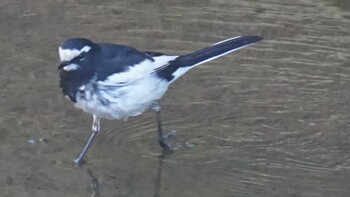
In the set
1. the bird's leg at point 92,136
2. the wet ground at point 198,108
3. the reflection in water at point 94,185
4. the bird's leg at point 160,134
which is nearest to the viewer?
the reflection in water at point 94,185

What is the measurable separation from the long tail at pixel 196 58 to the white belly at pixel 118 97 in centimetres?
8

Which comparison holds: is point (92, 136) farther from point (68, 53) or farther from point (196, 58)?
point (196, 58)

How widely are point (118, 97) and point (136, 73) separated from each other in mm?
166

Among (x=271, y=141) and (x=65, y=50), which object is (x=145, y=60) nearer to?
(x=65, y=50)

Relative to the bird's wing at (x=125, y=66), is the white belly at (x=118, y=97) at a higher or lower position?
lower

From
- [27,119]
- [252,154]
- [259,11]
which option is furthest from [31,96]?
[259,11]

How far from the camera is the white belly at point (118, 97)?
207 inches

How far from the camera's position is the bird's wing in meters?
5.26

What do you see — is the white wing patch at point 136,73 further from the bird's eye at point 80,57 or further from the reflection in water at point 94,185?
the reflection in water at point 94,185

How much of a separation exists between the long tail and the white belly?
79 mm

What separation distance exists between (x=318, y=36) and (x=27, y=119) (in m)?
2.27

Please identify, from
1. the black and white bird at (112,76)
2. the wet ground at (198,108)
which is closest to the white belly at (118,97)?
the black and white bird at (112,76)

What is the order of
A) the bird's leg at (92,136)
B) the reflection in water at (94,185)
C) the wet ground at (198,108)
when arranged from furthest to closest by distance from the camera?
the bird's leg at (92,136) → the wet ground at (198,108) → the reflection in water at (94,185)

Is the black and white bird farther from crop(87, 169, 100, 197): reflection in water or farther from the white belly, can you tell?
crop(87, 169, 100, 197): reflection in water
